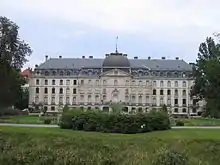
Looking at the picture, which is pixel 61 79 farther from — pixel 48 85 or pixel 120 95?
pixel 120 95

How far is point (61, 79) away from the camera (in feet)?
460

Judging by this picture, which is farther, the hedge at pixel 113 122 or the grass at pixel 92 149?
the hedge at pixel 113 122

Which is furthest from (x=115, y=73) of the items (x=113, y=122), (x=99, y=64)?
(x=113, y=122)

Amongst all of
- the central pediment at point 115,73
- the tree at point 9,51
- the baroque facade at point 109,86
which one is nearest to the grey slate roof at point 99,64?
the baroque facade at point 109,86

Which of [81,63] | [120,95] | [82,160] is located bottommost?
[82,160]

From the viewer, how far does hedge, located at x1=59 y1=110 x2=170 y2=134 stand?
3878 cm

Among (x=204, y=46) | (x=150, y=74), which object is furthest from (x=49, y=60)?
(x=204, y=46)

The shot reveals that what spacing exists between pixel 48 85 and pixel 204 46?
196 feet

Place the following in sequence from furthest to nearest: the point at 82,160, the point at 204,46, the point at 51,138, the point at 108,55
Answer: the point at 108,55
the point at 204,46
the point at 51,138
the point at 82,160

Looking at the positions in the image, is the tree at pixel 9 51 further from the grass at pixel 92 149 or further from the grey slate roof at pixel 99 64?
the grey slate roof at pixel 99 64

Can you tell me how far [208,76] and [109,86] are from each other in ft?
211

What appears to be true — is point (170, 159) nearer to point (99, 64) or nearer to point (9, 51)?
point (9, 51)

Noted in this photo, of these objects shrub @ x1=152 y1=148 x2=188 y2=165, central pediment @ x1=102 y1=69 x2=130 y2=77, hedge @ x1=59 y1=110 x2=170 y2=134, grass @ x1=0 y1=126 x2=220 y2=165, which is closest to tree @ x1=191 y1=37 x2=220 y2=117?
hedge @ x1=59 y1=110 x2=170 y2=134

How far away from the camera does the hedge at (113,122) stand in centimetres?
3878
